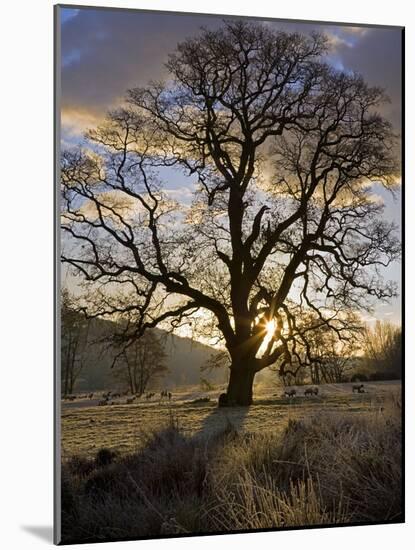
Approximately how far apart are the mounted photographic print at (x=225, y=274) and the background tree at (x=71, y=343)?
0.5 inches

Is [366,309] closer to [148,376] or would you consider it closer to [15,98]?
[148,376]

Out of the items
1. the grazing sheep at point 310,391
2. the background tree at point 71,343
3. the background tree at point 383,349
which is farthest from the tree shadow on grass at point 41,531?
the background tree at point 383,349

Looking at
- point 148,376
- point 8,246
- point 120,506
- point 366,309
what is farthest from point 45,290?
point 366,309

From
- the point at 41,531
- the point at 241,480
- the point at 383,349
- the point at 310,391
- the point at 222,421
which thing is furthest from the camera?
the point at 383,349

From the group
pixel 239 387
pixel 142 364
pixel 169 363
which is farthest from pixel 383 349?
pixel 142 364

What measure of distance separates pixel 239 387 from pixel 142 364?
753 mm

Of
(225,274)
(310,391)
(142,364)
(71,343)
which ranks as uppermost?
(225,274)

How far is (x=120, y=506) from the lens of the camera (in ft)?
25.2

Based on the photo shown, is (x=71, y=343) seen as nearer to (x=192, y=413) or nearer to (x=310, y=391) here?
(x=192, y=413)

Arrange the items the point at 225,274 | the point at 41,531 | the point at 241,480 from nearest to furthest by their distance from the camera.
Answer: the point at 41,531, the point at 241,480, the point at 225,274

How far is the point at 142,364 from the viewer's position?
7.80m

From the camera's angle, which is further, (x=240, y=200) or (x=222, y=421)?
(x=240, y=200)

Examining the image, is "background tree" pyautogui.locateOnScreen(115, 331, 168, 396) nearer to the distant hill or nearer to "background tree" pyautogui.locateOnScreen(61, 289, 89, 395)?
the distant hill

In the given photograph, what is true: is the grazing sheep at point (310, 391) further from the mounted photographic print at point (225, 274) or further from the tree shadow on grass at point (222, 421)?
the tree shadow on grass at point (222, 421)
